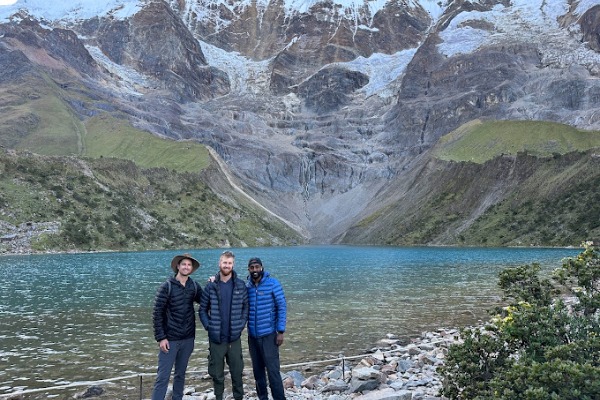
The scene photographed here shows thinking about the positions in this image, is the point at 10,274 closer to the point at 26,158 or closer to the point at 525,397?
the point at 525,397

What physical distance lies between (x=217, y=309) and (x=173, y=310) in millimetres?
1116

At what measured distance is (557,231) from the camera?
12769 centimetres

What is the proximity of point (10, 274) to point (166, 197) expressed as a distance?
121 m

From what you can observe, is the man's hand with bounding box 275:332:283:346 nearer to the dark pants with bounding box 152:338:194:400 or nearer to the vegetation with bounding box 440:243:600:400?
the dark pants with bounding box 152:338:194:400

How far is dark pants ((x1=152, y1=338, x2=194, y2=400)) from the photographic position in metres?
12.8

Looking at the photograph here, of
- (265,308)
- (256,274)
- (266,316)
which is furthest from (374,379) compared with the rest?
(256,274)

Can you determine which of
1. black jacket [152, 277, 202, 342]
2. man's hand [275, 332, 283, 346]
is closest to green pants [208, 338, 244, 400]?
black jacket [152, 277, 202, 342]

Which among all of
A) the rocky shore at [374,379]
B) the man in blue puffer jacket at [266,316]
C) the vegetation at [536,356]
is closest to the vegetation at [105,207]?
the rocky shore at [374,379]

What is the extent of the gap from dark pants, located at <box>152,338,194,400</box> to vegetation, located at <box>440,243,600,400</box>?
22.2 ft

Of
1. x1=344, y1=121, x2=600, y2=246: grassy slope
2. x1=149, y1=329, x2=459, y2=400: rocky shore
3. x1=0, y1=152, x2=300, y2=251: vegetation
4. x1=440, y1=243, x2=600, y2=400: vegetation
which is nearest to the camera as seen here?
x1=440, y1=243, x2=600, y2=400: vegetation

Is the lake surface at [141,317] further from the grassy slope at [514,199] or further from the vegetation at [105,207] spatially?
the grassy slope at [514,199]

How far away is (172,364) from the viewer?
13.1m

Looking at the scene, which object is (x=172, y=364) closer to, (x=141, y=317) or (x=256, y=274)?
(x=256, y=274)

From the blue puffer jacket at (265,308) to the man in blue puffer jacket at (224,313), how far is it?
27 centimetres
